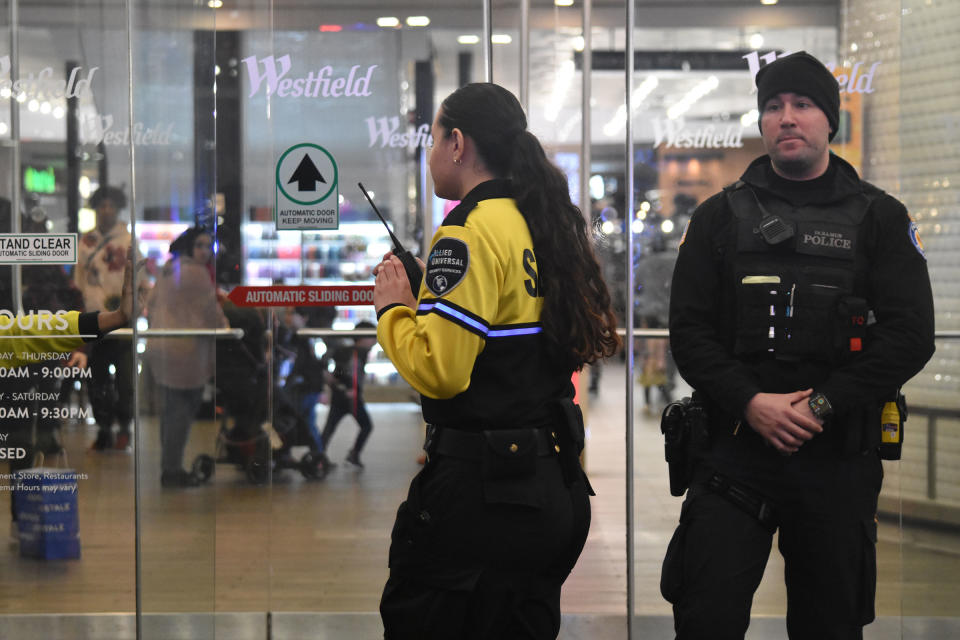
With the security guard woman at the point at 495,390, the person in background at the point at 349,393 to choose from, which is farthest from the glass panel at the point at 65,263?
the security guard woman at the point at 495,390

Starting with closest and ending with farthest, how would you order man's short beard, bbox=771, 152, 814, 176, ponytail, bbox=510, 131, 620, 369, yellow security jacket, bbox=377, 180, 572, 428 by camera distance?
yellow security jacket, bbox=377, 180, 572, 428, ponytail, bbox=510, 131, 620, 369, man's short beard, bbox=771, 152, 814, 176

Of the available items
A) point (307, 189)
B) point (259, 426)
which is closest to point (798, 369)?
point (307, 189)

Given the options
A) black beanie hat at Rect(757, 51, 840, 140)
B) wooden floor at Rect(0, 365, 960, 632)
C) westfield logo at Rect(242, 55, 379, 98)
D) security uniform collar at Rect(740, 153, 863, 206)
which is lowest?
wooden floor at Rect(0, 365, 960, 632)

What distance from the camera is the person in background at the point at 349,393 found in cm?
396

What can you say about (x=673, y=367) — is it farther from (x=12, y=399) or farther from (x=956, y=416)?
(x=12, y=399)

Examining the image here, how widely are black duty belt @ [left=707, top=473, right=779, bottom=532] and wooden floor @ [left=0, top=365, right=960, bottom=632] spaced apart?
1246 millimetres

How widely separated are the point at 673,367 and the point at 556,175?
67.6 inches

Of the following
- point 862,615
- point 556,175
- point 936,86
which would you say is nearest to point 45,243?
point 556,175

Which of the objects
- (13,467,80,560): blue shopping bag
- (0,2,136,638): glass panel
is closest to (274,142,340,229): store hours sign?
(0,2,136,638): glass panel

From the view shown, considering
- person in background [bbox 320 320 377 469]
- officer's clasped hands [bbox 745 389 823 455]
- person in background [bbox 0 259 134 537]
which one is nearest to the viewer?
officer's clasped hands [bbox 745 389 823 455]

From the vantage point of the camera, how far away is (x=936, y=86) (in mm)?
3859

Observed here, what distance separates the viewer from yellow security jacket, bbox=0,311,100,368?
3.69 meters

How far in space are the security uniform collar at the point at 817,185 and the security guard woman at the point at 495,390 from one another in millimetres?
676

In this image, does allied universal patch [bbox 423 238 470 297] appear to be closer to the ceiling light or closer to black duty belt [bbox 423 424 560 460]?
black duty belt [bbox 423 424 560 460]
